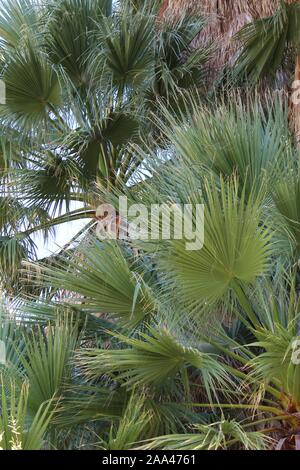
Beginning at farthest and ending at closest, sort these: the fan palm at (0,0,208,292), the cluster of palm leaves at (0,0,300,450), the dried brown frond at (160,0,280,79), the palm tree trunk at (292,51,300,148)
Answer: the dried brown frond at (160,0,280,79) < the fan palm at (0,0,208,292) < the palm tree trunk at (292,51,300,148) < the cluster of palm leaves at (0,0,300,450)

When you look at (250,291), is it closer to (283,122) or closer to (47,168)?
(283,122)

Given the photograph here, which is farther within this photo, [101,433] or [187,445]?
[101,433]

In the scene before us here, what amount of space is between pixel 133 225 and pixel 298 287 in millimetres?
1448

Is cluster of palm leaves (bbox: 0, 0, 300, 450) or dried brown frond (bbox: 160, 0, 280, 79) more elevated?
dried brown frond (bbox: 160, 0, 280, 79)

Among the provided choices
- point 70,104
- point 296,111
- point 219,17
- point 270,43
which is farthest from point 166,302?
point 219,17

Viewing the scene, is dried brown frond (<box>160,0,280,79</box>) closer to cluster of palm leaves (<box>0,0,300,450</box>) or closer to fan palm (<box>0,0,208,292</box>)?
fan palm (<box>0,0,208,292</box>)

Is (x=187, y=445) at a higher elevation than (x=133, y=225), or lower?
lower

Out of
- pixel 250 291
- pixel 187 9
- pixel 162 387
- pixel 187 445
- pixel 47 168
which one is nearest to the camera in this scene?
pixel 187 445

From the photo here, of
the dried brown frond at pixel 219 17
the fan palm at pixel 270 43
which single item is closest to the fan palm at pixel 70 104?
the dried brown frond at pixel 219 17

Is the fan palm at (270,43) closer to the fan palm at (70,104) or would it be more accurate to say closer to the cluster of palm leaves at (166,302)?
the cluster of palm leaves at (166,302)

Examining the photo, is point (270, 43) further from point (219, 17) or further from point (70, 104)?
point (70, 104)

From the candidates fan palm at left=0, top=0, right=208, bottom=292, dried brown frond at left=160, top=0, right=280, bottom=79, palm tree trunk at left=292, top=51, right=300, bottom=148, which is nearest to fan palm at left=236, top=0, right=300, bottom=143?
palm tree trunk at left=292, top=51, right=300, bottom=148

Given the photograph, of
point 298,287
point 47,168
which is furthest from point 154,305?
point 47,168

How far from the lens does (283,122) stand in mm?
4578
